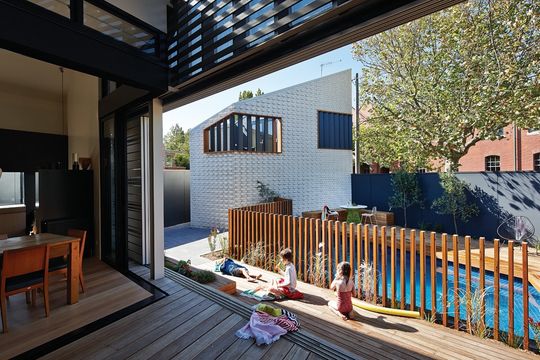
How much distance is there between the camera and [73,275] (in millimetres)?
3229

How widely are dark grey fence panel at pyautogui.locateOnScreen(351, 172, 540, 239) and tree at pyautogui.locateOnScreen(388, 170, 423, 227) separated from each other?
17cm

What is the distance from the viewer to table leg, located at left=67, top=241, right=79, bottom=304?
319 cm

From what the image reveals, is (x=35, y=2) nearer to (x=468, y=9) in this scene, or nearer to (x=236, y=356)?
(x=236, y=356)

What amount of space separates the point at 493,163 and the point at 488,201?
8179 millimetres

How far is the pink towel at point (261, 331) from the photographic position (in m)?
2.42

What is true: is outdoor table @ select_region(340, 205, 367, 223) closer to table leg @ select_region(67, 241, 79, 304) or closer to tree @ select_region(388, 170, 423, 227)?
tree @ select_region(388, 170, 423, 227)

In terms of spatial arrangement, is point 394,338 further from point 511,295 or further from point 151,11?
point 151,11

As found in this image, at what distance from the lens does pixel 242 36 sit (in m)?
2.63

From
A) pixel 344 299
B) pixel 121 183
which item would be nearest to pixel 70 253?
pixel 121 183

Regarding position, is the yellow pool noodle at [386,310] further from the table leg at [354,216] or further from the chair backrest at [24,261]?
the table leg at [354,216]

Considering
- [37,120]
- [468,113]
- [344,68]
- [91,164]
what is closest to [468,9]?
[468,113]

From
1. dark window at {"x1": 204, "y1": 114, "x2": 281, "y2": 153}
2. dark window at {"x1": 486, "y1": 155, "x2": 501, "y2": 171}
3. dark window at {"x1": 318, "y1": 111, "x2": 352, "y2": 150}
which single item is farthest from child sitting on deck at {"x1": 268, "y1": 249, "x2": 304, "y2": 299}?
dark window at {"x1": 486, "y1": 155, "x2": 501, "y2": 171}

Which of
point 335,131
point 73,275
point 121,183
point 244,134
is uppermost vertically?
point 335,131

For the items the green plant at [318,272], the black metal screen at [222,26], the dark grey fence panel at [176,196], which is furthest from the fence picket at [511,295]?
the dark grey fence panel at [176,196]
